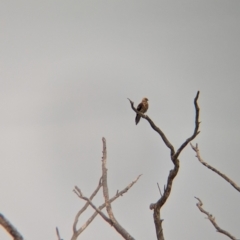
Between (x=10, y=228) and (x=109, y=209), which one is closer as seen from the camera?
(x=10, y=228)

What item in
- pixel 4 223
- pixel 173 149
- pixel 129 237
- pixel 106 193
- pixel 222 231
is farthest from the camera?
pixel 222 231

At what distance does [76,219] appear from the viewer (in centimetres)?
703

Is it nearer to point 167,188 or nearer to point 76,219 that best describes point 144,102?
point 76,219

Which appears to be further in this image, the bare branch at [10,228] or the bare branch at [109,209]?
the bare branch at [109,209]

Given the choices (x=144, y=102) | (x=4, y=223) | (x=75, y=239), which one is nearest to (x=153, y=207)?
(x=75, y=239)

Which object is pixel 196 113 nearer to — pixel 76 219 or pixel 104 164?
pixel 104 164

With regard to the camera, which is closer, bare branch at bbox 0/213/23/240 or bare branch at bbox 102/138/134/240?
bare branch at bbox 0/213/23/240

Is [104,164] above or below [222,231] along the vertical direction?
above

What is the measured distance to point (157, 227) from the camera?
4.89 metres

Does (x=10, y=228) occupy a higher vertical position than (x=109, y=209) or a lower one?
higher

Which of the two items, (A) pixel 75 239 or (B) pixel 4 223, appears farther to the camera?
(A) pixel 75 239

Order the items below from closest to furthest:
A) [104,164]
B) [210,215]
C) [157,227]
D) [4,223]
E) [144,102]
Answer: [4,223], [157,227], [104,164], [210,215], [144,102]

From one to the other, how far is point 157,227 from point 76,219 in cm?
275

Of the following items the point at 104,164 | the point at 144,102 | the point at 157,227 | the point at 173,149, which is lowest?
the point at 157,227
